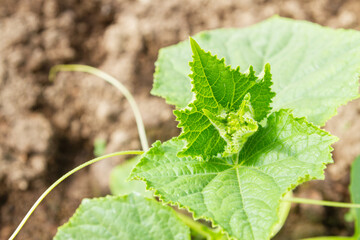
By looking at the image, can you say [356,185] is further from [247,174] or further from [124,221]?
[124,221]

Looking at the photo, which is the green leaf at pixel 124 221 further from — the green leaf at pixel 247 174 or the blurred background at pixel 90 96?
the blurred background at pixel 90 96

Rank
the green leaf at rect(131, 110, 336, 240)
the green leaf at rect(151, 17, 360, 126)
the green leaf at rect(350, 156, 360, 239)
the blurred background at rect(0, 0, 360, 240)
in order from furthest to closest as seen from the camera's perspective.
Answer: the blurred background at rect(0, 0, 360, 240), the green leaf at rect(350, 156, 360, 239), the green leaf at rect(151, 17, 360, 126), the green leaf at rect(131, 110, 336, 240)

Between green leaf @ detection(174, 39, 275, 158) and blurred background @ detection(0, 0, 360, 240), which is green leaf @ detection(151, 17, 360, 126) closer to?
green leaf @ detection(174, 39, 275, 158)

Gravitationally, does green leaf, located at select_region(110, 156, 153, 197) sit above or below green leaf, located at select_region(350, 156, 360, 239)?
above

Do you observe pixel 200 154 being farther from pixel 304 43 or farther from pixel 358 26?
pixel 358 26

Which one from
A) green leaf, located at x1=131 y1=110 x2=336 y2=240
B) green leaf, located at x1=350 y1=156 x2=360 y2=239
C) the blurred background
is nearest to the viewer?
green leaf, located at x1=131 y1=110 x2=336 y2=240

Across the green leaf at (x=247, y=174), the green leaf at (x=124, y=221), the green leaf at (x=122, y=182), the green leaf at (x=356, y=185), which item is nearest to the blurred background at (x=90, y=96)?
the green leaf at (x=122, y=182)

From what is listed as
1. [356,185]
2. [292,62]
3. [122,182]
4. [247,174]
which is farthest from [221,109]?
[122,182]

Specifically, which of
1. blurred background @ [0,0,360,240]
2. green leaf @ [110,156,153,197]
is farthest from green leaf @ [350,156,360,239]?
green leaf @ [110,156,153,197]
